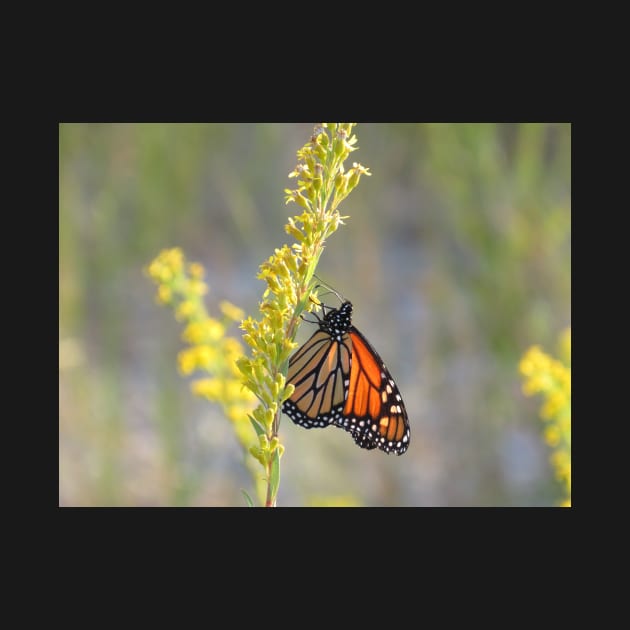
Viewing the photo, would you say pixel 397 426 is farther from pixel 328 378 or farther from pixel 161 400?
pixel 161 400

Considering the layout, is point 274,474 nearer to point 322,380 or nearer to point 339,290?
point 322,380

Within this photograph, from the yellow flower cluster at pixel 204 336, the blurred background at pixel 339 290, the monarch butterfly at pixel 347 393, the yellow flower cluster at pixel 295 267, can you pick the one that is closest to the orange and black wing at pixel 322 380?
the monarch butterfly at pixel 347 393

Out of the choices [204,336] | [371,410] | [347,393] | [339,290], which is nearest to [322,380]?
[347,393]

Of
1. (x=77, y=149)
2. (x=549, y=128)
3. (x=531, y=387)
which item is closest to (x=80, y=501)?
(x=77, y=149)

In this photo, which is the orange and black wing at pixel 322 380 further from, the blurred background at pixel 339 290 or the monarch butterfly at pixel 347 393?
the blurred background at pixel 339 290

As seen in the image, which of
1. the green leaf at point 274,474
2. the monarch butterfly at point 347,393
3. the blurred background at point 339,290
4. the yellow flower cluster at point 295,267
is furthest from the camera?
the blurred background at point 339,290
